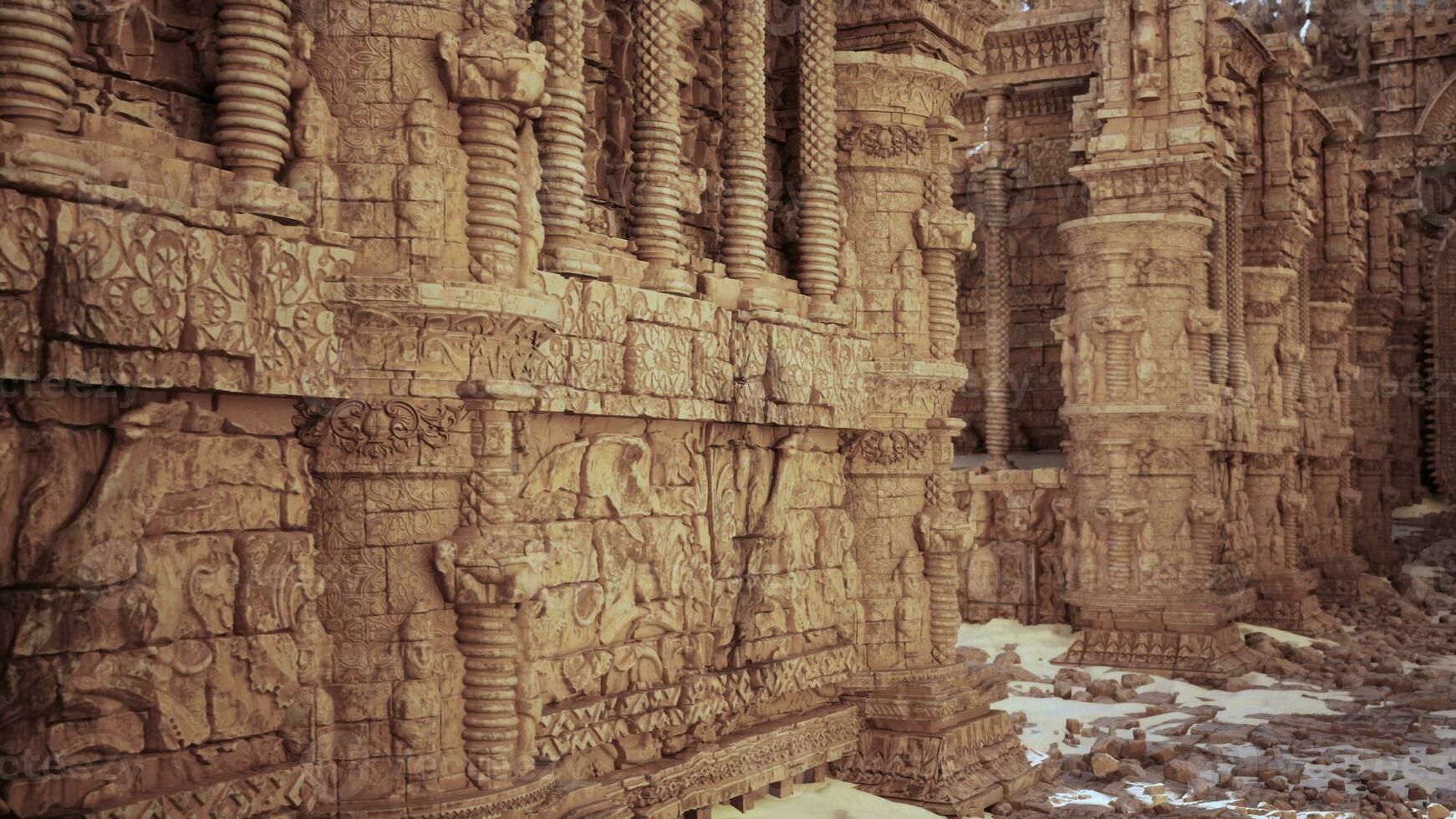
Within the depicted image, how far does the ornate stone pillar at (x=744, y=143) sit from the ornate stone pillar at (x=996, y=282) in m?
10.6

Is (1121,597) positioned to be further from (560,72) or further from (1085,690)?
(560,72)

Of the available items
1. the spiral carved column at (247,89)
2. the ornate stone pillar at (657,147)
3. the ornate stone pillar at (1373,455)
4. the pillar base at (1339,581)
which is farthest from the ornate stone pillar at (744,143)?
the ornate stone pillar at (1373,455)

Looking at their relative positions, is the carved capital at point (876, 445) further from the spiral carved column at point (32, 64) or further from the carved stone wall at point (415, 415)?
the spiral carved column at point (32, 64)

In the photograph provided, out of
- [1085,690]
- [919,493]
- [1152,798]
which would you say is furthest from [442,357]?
[1085,690]

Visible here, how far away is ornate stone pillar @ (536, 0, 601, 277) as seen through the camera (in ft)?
24.0

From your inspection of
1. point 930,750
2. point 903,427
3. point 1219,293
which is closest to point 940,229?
point 903,427

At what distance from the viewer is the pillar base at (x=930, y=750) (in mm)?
9719

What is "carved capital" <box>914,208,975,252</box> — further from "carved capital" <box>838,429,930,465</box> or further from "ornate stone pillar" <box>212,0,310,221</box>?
"ornate stone pillar" <box>212,0,310,221</box>

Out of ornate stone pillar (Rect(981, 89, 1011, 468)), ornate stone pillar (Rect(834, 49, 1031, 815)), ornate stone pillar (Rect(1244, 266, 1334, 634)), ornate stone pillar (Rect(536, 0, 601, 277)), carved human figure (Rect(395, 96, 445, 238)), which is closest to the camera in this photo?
carved human figure (Rect(395, 96, 445, 238))

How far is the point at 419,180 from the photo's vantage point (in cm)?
619

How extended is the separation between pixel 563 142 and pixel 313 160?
5.57 feet

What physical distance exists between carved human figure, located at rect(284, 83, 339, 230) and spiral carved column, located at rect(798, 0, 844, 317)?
4443mm

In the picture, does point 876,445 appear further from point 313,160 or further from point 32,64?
point 32,64

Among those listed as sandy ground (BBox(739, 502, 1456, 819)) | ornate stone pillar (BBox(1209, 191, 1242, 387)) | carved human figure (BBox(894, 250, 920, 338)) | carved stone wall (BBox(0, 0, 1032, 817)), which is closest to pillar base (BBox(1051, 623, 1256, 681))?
sandy ground (BBox(739, 502, 1456, 819))
